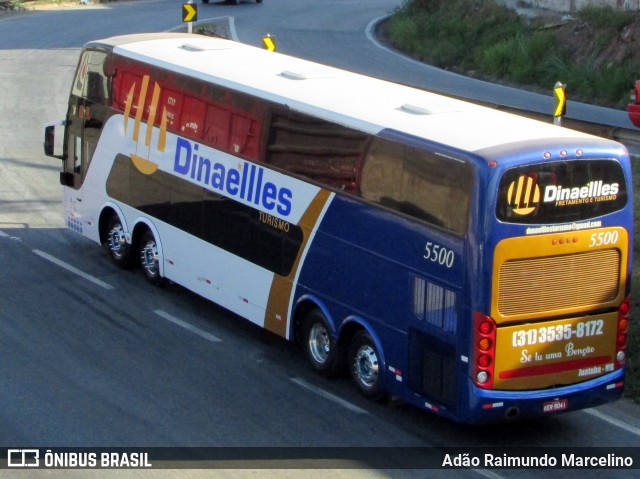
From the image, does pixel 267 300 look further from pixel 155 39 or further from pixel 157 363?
pixel 155 39

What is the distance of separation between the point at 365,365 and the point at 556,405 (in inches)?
87.1

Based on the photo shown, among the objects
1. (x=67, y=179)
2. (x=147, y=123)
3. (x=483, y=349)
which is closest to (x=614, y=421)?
(x=483, y=349)

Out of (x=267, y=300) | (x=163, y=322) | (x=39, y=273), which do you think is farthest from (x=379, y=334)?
(x=39, y=273)

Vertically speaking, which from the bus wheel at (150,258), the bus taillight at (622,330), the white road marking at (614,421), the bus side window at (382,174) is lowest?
the white road marking at (614,421)

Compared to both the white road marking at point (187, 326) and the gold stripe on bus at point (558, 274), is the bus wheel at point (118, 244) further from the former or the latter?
the gold stripe on bus at point (558, 274)

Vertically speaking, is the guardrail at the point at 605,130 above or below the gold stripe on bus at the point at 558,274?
below

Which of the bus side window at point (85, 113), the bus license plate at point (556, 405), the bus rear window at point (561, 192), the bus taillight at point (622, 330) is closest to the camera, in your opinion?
the bus rear window at point (561, 192)

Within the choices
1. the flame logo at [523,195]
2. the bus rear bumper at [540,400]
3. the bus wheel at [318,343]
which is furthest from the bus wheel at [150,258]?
the flame logo at [523,195]

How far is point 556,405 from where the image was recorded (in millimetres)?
10844

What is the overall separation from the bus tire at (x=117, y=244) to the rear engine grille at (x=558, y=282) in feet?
Result: 24.5

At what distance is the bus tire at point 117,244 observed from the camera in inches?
647

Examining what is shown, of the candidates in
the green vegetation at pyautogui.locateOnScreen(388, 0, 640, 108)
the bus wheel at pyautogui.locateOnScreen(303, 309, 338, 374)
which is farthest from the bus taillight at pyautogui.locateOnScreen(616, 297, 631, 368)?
the green vegetation at pyautogui.locateOnScreen(388, 0, 640, 108)

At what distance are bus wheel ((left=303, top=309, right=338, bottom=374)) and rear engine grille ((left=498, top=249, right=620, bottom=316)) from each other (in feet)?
9.10

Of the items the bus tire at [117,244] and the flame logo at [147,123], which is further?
the bus tire at [117,244]
